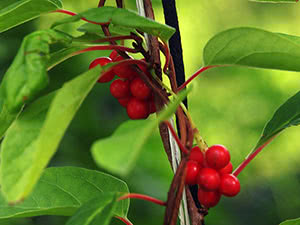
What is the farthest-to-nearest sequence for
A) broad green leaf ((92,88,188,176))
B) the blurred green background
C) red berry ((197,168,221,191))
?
the blurred green background, red berry ((197,168,221,191)), broad green leaf ((92,88,188,176))

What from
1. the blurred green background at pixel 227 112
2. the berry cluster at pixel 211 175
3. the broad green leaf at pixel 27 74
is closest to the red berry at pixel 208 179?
the berry cluster at pixel 211 175

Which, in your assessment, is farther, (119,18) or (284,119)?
(284,119)

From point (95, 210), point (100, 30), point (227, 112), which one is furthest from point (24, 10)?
point (227, 112)

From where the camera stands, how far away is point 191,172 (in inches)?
24.5

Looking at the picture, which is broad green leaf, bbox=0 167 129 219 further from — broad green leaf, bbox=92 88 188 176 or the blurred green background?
the blurred green background

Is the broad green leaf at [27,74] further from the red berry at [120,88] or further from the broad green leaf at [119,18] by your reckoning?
the red berry at [120,88]

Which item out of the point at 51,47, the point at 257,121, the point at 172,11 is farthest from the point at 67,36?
the point at 257,121

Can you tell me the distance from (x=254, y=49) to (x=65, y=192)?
12.7 inches

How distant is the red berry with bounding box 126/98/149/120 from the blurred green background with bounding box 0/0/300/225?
47.2 inches

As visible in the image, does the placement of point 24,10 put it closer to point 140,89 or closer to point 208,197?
point 140,89

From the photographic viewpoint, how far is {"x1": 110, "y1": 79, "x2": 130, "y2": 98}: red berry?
0.66m

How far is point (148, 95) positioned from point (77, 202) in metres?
0.21

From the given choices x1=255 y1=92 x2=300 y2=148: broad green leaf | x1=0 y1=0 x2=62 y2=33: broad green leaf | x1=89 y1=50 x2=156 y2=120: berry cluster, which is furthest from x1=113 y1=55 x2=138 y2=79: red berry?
x1=255 y1=92 x2=300 y2=148: broad green leaf

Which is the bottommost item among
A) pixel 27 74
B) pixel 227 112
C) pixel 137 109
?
pixel 227 112
